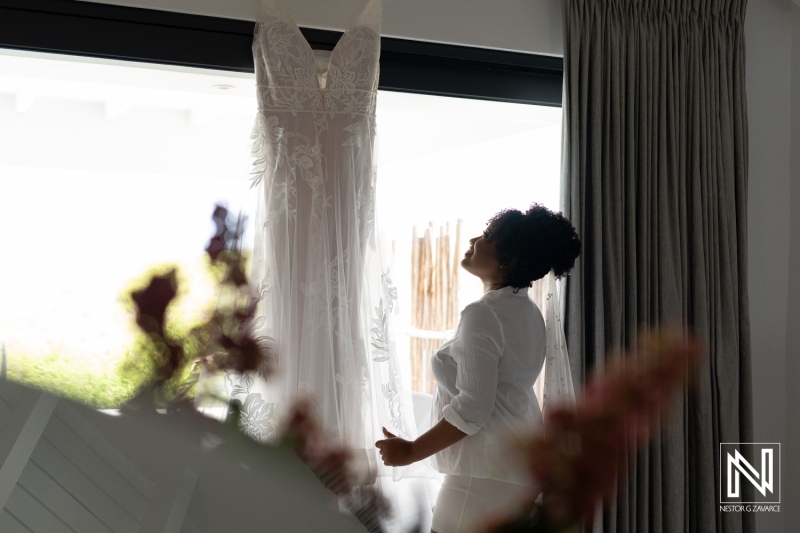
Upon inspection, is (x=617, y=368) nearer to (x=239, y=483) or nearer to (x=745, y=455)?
(x=239, y=483)

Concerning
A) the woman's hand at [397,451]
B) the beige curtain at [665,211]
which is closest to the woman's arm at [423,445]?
the woman's hand at [397,451]

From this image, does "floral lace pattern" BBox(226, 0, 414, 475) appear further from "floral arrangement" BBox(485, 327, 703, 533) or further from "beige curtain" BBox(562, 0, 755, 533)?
"floral arrangement" BBox(485, 327, 703, 533)

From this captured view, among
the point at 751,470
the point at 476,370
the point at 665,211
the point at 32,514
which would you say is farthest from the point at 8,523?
the point at 751,470

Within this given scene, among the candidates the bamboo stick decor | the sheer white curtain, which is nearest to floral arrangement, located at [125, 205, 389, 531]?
the sheer white curtain

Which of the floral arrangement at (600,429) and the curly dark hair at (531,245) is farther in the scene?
the curly dark hair at (531,245)

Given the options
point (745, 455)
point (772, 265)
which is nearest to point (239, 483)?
point (745, 455)

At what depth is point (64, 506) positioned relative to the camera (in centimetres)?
39

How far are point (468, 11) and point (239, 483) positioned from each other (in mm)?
2621

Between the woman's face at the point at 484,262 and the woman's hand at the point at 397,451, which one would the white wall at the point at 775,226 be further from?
the woman's hand at the point at 397,451

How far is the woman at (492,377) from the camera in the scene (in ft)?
6.44

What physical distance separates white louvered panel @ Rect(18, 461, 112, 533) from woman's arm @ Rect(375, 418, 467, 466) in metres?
1.66

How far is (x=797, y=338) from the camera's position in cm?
320

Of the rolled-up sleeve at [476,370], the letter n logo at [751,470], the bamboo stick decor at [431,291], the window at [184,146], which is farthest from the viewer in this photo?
the bamboo stick decor at [431,291]

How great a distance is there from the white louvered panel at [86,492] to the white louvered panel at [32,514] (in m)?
0.02
